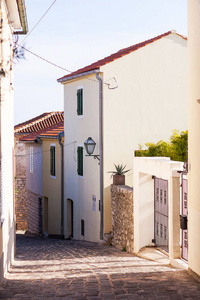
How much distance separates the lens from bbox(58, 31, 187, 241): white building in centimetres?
1953

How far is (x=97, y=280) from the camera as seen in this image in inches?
360

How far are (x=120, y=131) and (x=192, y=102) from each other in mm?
10024

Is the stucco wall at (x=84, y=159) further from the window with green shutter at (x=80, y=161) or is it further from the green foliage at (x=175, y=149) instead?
the green foliage at (x=175, y=149)

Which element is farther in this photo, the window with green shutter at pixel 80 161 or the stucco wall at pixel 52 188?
the stucco wall at pixel 52 188

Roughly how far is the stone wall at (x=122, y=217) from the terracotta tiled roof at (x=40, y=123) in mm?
16348

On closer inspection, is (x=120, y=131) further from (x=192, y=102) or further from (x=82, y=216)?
(x=192, y=102)

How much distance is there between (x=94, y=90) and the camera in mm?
20125

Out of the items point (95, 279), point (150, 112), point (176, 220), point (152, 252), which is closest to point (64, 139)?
point (150, 112)

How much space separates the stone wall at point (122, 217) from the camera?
15562 mm

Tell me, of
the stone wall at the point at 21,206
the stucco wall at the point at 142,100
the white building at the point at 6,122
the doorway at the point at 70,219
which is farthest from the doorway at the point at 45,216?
the white building at the point at 6,122

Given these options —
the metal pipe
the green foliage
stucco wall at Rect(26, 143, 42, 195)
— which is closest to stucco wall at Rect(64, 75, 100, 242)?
the green foliage

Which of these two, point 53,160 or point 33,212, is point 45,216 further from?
point 53,160

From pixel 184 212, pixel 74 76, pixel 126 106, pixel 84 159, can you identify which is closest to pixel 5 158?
pixel 184 212

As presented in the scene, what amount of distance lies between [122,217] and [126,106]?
16.1 feet
